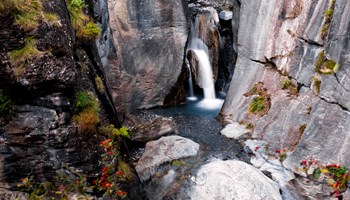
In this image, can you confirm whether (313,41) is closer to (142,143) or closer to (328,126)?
(328,126)

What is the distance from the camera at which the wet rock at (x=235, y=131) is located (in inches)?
438

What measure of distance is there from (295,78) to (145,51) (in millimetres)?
6104

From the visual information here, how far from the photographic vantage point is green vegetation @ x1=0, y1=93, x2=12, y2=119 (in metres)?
5.29

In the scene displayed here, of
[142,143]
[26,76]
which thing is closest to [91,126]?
[26,76]

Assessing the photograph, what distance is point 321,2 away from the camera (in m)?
10.0

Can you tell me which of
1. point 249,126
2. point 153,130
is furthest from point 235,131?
point 153,130

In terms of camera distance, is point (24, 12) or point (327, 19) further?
point (327, 19)

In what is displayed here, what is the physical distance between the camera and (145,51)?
13438 mm

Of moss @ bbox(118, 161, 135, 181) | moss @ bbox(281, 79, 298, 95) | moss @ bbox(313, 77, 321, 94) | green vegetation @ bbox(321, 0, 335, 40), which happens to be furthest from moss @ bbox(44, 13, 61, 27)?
moss @ bbox(281, 79, 298, 95)

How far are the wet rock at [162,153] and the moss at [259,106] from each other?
9.25 ft

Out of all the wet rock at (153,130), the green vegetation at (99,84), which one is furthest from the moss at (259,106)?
the green vegetation at (99,84)

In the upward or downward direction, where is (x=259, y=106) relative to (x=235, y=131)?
upward

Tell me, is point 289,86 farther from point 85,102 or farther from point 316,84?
point 85,102

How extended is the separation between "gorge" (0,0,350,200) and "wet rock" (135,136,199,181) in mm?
44
